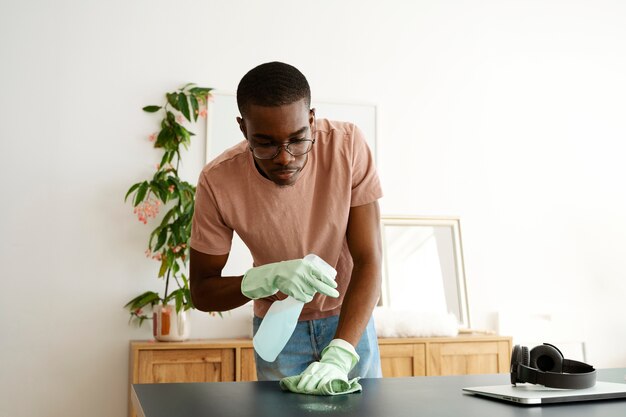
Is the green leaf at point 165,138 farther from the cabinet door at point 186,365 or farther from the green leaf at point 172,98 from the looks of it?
the cabinet door at point 186,365

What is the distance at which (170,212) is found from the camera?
10.5ft

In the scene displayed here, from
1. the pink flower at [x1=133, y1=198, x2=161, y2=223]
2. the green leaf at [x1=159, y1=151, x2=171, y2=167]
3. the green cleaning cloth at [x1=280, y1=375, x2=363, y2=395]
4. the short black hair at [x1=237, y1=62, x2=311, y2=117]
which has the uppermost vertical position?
the green leaf at [x1=159, y1=151, x2=171, y2=167]

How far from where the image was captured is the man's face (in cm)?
146

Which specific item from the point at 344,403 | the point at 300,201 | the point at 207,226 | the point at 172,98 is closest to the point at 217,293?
the point at 207,226

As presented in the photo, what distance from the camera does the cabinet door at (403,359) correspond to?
3146 mm

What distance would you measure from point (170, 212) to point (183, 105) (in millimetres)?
510

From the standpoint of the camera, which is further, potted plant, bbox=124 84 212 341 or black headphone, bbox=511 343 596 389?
potted plant, bbox=124 84 212 341

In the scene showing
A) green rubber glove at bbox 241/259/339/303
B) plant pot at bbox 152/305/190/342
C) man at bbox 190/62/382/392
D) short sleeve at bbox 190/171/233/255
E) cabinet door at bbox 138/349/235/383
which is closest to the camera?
green rubber glove at bbox 241/259/339/303

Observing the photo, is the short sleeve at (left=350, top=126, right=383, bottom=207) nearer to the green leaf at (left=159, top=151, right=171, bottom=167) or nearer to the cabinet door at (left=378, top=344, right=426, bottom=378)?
the cabinet door at (left=378, top=344, right=426, bottom=378)

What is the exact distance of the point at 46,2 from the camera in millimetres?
3291

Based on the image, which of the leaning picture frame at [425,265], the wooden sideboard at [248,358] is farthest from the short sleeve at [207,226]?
the leaning picture frame at [425,265]

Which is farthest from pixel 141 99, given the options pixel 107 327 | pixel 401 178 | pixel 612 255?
pixel 612 255

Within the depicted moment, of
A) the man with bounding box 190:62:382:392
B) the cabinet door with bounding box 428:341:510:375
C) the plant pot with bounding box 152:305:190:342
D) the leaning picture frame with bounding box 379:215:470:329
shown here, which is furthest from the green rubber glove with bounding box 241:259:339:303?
the leaning picture frame with bounding box 379:215:470:329

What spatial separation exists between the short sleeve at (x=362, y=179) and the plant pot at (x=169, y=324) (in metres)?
1.60
